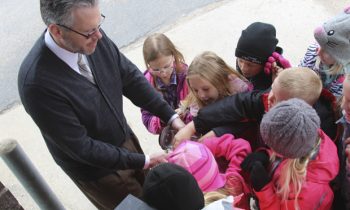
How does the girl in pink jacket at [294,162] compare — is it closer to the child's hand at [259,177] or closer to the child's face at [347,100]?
the child's hand at [259,177]

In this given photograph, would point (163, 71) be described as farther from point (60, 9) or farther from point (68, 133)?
point (60, 9)

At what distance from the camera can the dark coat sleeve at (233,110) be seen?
2.16 metres

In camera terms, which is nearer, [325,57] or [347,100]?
[347,100]

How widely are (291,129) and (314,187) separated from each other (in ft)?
1.06

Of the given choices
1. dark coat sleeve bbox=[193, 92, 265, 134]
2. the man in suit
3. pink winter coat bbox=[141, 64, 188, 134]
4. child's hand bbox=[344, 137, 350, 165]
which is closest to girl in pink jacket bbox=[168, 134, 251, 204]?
dark coat sleeve bbox=[193, 92, 265, 134]

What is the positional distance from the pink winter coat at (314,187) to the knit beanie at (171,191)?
1.68 ft

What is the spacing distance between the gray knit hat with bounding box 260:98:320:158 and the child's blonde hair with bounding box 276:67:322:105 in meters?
0.24

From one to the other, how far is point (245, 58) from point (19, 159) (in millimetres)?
1582

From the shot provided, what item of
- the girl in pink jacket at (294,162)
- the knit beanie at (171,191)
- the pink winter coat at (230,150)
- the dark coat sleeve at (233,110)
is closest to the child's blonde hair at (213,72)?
the dark coat sleeve at (233,110)

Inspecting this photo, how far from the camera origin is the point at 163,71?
101 inches

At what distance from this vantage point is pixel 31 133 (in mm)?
4027

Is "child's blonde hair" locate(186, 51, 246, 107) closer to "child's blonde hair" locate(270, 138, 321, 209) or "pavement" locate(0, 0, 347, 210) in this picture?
"child's blonde hair" locate(270, 138, 321, 209)

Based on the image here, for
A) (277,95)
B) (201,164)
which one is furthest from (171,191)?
(277,95)

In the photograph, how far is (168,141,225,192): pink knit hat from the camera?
1.88m
